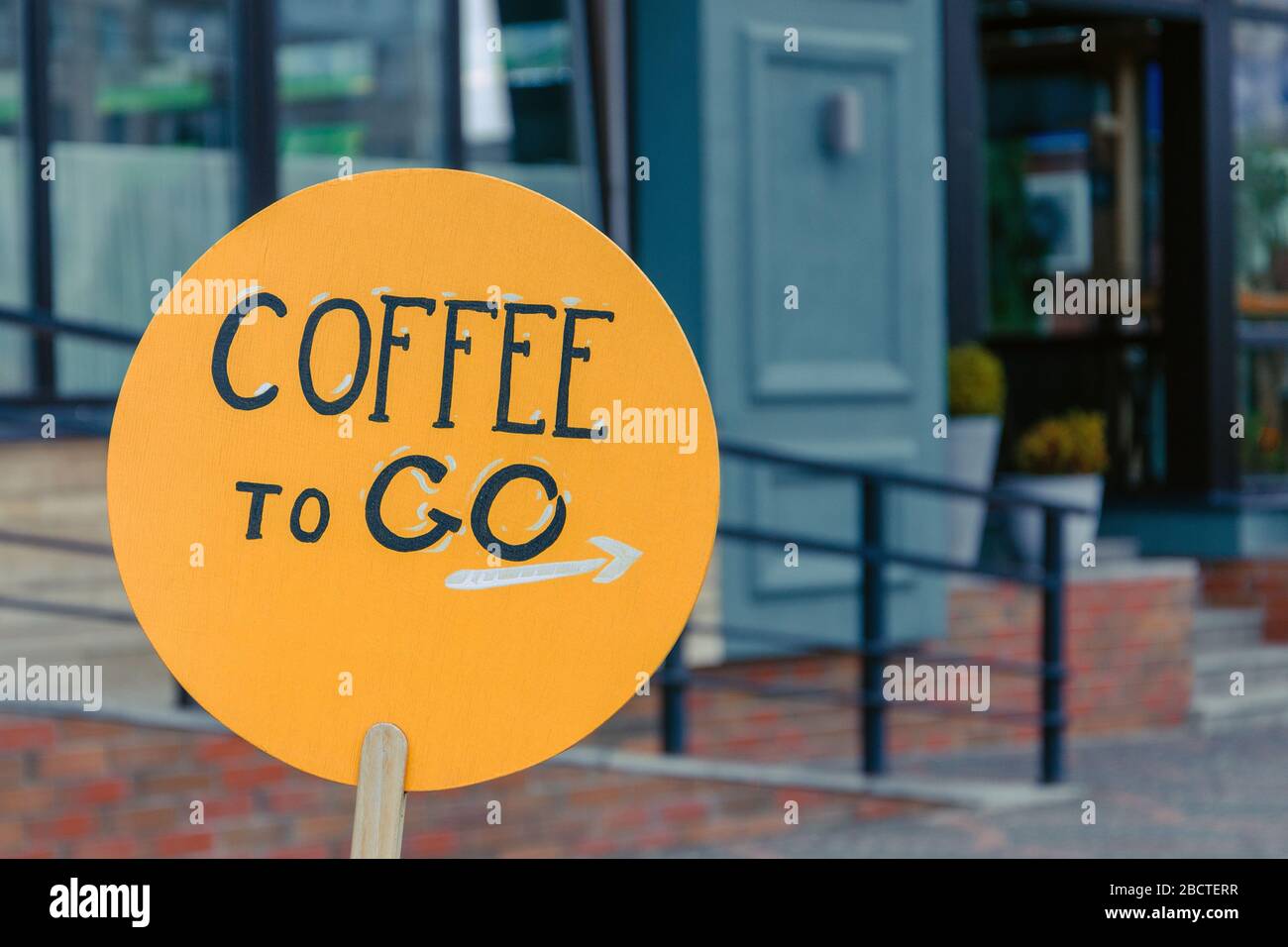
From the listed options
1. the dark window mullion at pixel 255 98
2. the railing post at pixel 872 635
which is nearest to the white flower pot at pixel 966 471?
the railing post at pixel 872 635

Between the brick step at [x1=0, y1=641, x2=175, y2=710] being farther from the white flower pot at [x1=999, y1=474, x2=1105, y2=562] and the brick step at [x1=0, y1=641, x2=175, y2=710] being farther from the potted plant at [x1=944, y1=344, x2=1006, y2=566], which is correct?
the white flower pot at [x1=999, y1=474, x2=1105, y2=562]

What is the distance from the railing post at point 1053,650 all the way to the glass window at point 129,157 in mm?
3199

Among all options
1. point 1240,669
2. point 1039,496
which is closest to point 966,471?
point 1039,496

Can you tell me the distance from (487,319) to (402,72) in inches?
173

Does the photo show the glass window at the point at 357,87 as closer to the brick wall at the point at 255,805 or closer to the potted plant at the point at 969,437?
the brick wall at the point at 255,805

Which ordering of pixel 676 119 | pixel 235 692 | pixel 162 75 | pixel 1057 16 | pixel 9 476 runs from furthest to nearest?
pixel 1057 16, pixel 676 119, pixel 162 75, pixel 9 476, pixel 235 692

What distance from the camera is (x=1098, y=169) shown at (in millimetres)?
8930

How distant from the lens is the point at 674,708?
558 cm

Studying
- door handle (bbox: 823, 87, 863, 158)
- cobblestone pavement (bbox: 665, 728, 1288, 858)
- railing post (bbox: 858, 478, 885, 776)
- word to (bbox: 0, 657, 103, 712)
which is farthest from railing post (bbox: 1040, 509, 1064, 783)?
word to (bbox: 0, 657, 103, 712)

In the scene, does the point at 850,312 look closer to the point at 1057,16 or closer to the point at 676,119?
the point at 676,119

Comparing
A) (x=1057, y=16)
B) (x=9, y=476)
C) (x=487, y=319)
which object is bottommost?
(x=9, y=476)

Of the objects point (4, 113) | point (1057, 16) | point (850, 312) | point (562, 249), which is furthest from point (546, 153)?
point (562, 249)

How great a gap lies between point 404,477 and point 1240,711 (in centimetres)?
654

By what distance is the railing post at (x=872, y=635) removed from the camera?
5.72 meters
